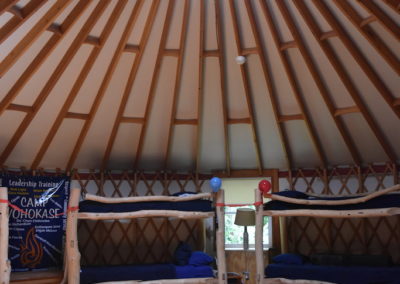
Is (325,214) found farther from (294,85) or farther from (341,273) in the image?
(294,85)

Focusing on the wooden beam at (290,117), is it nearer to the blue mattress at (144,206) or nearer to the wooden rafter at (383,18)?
the blue mattress at (144,206)

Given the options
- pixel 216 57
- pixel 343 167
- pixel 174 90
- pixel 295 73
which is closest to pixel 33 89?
pixel 174 90

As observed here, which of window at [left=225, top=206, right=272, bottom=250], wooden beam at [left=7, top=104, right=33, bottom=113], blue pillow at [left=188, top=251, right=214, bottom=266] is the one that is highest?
wooden beam at [left=7, top=104, right=33, bottom=113]

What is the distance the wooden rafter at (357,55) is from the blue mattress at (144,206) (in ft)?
6.77

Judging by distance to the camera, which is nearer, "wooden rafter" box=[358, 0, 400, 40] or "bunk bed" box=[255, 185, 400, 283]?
"wooden rafter" box=[358, 0, 400, 40]

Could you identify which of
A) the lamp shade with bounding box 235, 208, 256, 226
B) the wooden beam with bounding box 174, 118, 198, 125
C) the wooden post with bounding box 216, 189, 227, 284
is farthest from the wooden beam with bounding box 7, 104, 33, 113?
the lamp shade with bounding box 235, 208, 256, 226

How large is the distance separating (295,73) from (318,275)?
2.14m

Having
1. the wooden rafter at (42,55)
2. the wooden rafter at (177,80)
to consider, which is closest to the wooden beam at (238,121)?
the wooden rafter at (177,80)

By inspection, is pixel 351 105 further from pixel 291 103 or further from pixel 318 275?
pixel 318 275

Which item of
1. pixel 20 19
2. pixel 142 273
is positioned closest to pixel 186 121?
pixel 142 273

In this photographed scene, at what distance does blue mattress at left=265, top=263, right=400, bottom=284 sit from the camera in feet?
14.3

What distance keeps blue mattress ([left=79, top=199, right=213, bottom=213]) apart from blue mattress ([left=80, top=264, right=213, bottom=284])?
0.64m

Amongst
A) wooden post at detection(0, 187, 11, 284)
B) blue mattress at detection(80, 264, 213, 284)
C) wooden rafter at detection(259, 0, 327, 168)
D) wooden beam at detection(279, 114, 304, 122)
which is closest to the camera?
wooden post at detection(0, 187, 11, 284)

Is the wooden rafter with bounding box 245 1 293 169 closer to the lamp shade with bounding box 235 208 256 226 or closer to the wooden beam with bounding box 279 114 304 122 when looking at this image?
the wooden beam with bounding box 279 114 304 122
